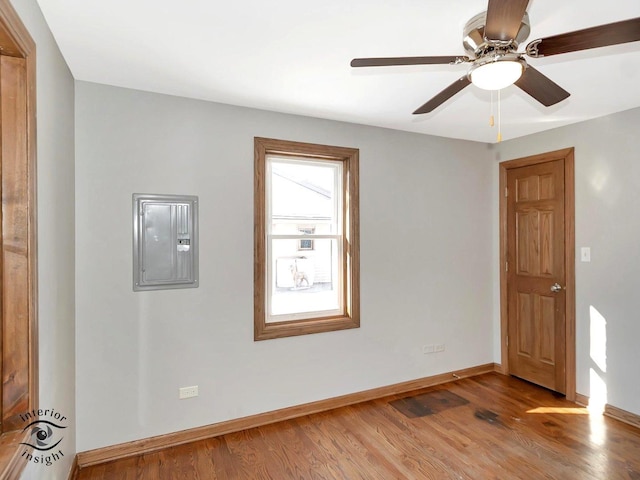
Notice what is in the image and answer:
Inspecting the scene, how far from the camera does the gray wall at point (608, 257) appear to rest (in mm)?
2955

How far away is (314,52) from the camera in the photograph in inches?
81.4

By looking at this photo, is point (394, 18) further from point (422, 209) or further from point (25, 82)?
point (422, 209)

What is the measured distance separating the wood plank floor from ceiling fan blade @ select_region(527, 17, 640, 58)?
2366 millimetres

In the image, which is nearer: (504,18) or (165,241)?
(504,18)

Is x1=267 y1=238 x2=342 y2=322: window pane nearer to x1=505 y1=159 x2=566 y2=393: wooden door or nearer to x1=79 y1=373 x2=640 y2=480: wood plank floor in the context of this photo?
x1=79 y1=373 x2=640 y2=480: wood plank floor

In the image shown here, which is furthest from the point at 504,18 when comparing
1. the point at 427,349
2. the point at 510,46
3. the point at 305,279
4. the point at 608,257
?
the point at 427,349

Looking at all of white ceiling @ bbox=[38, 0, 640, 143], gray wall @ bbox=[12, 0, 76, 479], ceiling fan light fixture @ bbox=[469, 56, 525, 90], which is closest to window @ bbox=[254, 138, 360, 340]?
white ceiling @ bbox=[38, 0, 640, 143]

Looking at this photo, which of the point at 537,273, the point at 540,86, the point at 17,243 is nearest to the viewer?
the point at 17,243


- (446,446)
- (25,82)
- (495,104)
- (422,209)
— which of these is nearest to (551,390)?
(446,446)

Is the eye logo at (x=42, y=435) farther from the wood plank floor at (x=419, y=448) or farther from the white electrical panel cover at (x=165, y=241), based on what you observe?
the white electrical panel cover at (x=165, y=241)

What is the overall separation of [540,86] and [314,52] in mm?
1167

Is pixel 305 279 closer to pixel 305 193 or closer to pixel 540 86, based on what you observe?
pixel 305 193

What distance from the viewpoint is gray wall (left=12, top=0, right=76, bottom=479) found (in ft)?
5.34

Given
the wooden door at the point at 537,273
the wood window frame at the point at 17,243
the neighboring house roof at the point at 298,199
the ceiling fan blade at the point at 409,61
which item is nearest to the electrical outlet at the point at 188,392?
the wood window frame at the point at 17,243
